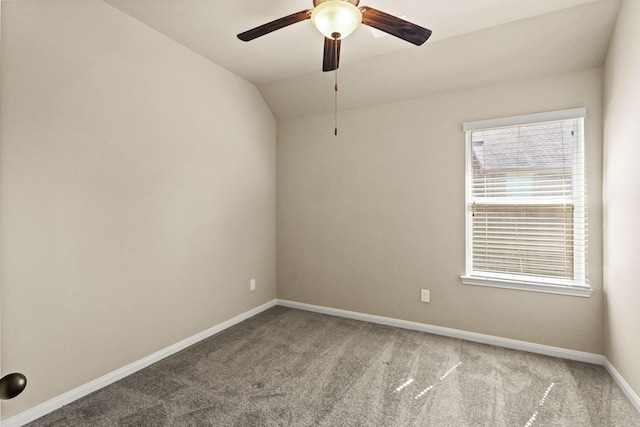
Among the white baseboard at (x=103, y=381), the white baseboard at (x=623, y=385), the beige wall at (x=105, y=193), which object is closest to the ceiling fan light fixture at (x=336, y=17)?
the beige wall at (x=105, y=193)

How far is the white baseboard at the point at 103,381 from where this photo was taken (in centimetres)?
190

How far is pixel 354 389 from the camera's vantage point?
2.22m

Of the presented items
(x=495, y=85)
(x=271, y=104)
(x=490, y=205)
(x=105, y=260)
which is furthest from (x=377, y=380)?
(x=271, y=104)

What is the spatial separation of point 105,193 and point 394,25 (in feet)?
6.92

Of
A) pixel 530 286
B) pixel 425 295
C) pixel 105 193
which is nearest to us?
pixel 105 193

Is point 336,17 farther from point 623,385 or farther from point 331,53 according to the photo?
point 623,385

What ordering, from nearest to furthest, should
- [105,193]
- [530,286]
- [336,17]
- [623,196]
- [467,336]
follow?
[336,17] < [623,196] < [105,193] < [530,286] < [467,336]

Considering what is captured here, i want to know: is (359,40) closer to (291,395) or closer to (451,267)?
(451,267)

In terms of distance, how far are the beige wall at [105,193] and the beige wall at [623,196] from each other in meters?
3.09

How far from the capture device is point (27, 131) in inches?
74.5

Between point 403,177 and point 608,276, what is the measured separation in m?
1.75

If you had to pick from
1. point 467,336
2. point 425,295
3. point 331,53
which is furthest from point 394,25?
point 467,336

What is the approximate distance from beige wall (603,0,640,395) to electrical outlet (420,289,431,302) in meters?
1.31

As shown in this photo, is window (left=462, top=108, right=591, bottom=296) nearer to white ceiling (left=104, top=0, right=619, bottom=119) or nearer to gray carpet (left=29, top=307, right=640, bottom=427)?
white ceiling (left=104, top=0, right=619, bottom=119)
